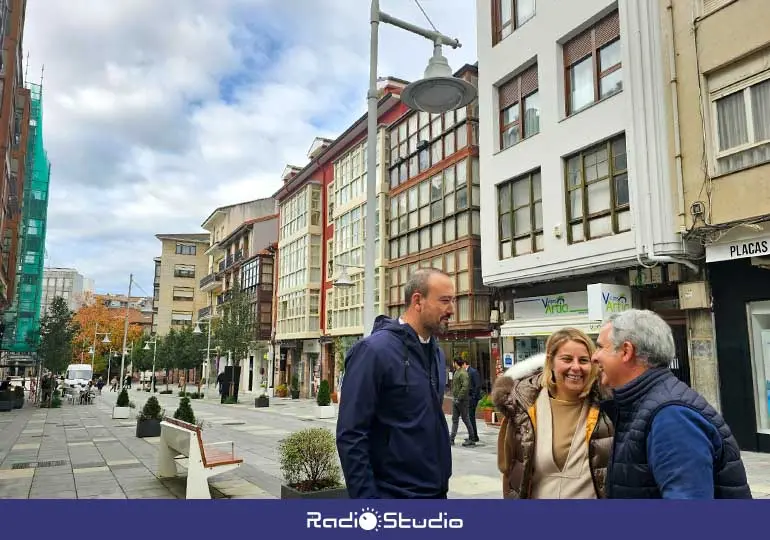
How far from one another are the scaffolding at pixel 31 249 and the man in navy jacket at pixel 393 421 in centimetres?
4658

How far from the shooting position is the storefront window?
1198 centimetres

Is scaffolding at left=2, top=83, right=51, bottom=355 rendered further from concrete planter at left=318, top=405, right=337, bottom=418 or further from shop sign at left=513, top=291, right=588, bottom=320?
shop sign at left=513, top=291, right=588, bottom=320

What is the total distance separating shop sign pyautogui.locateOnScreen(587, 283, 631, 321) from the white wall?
0.65 m

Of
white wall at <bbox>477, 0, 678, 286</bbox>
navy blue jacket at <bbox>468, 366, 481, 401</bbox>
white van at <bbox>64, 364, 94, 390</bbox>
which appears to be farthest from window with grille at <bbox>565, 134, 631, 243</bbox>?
white van at <bbox>64, 364, 94, 390</bbox>

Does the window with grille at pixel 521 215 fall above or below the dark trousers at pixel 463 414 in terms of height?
above

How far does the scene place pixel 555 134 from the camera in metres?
16.7

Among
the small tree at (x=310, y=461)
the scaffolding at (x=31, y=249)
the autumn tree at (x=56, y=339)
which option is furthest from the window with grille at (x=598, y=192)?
the scaffolding at (x=31, y=249)

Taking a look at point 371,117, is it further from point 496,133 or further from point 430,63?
point 496,133

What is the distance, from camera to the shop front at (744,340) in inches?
471

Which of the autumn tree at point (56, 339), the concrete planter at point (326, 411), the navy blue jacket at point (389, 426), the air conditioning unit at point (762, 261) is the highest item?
the air conditioning unit at point (762, 261)

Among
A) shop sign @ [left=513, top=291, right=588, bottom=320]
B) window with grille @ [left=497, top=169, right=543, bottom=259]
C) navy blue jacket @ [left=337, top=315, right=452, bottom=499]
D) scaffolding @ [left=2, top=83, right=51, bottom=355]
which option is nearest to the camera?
navy blue jacket @ [left=337, top=315, right=452, bottom=499]

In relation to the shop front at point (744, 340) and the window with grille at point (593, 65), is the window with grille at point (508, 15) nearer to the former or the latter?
the window with grille at point (593, 65)

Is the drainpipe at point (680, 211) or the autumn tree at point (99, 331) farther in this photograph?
the autumn tree at point (99, 331)

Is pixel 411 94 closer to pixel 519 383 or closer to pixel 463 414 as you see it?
pixel 519 383
